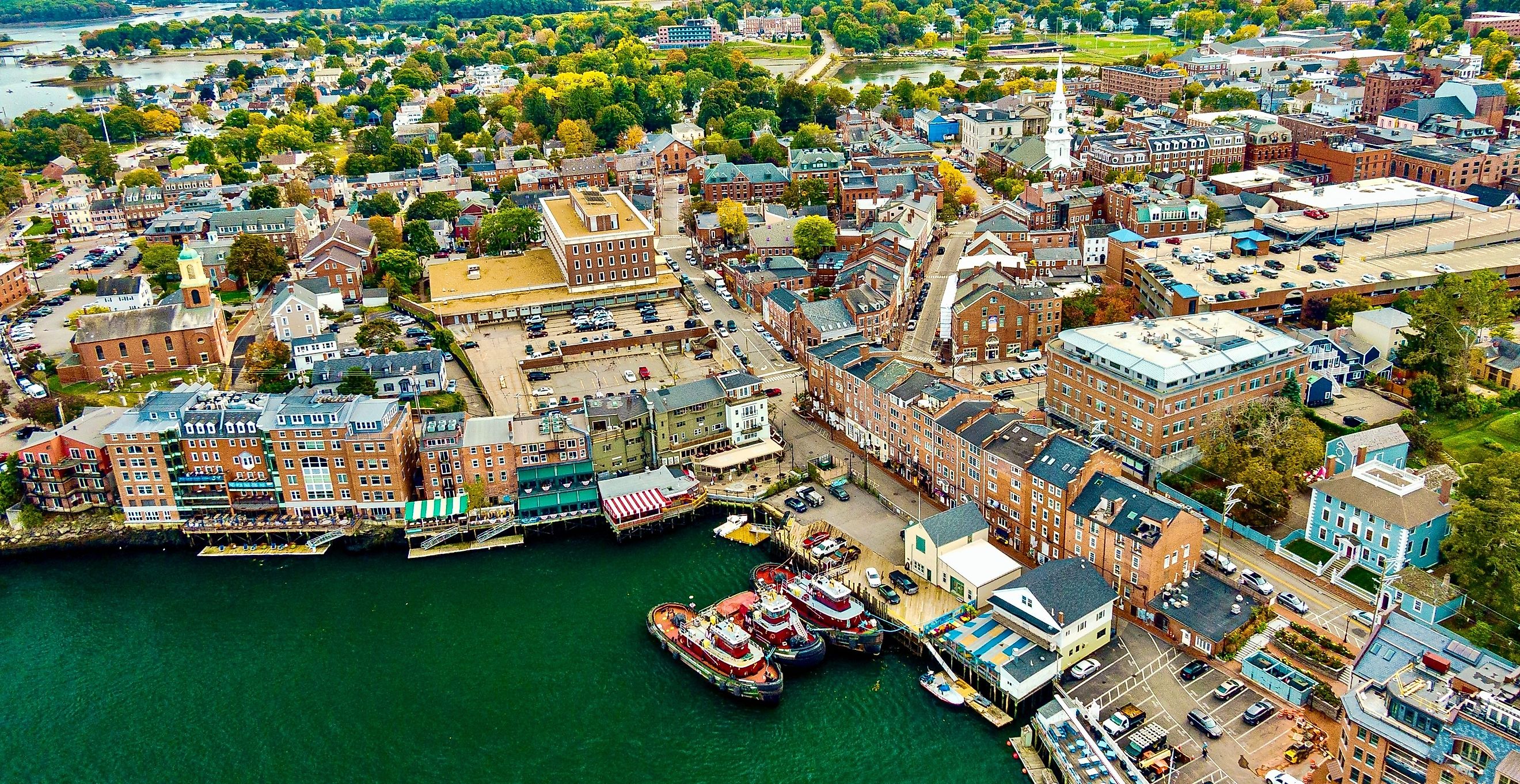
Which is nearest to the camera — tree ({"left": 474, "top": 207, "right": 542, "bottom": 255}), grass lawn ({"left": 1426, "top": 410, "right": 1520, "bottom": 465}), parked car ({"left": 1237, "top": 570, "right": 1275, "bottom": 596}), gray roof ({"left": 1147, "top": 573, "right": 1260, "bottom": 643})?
gray roof ({"left": 1147, "top": 573, "right": 1260, "bottom": 643})

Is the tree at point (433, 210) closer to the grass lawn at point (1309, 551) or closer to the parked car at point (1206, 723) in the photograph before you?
the grass lawn at point (1309, 551)

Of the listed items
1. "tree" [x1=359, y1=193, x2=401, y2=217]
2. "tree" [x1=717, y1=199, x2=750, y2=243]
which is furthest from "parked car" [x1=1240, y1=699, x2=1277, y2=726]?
"tree" [x1=359, y1=193, x2=401, y2=217]

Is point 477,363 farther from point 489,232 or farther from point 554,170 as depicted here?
point 554,170

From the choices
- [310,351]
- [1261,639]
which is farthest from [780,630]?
[310,351]

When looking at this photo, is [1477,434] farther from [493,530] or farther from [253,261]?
[253,261]

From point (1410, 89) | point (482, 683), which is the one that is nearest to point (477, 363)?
point (482, 683)

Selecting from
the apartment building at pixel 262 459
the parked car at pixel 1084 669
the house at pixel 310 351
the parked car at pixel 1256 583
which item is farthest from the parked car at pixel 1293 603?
the house at pixel 310 351

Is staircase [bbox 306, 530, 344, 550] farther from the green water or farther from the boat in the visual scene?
the boat
